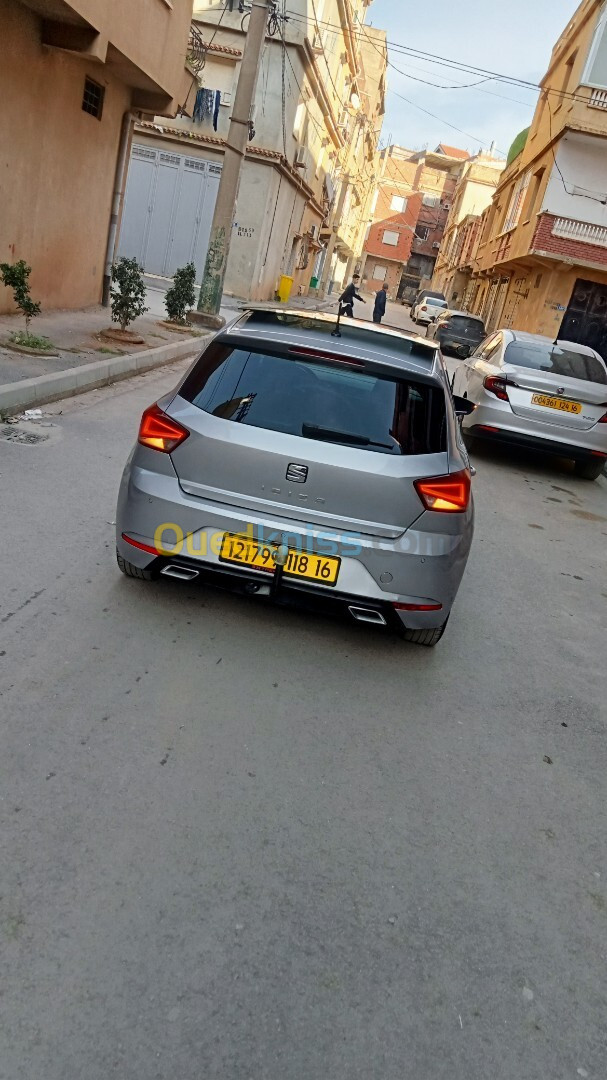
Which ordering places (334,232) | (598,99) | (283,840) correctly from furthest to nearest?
(334,232) < (598,99) < (283,840)

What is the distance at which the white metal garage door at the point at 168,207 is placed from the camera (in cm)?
2652

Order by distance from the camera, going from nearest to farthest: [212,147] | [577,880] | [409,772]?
[577,880] → [409,772] → [212,147]

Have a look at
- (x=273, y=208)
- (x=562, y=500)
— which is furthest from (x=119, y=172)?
(x=273, y=208)

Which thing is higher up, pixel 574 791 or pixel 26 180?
pixel 26 180

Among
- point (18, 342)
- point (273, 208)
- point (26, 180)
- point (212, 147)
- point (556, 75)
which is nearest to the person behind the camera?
point (18, 342)

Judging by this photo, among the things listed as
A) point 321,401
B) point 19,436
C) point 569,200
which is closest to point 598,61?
point 569,200

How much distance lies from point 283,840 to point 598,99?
29.4 meters

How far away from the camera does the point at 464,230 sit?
60.3 meters

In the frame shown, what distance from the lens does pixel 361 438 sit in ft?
12.7

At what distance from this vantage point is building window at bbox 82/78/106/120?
13.2 metres

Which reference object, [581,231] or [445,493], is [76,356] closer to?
[445,493]

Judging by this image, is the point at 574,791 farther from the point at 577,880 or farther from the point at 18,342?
the point at 18,342

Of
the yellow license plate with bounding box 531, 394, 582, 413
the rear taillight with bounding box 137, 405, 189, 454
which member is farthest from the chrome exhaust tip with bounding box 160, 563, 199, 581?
the yellow license plate with bounding box 531, 394, 582, 413

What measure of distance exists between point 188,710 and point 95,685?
1.33 feet
